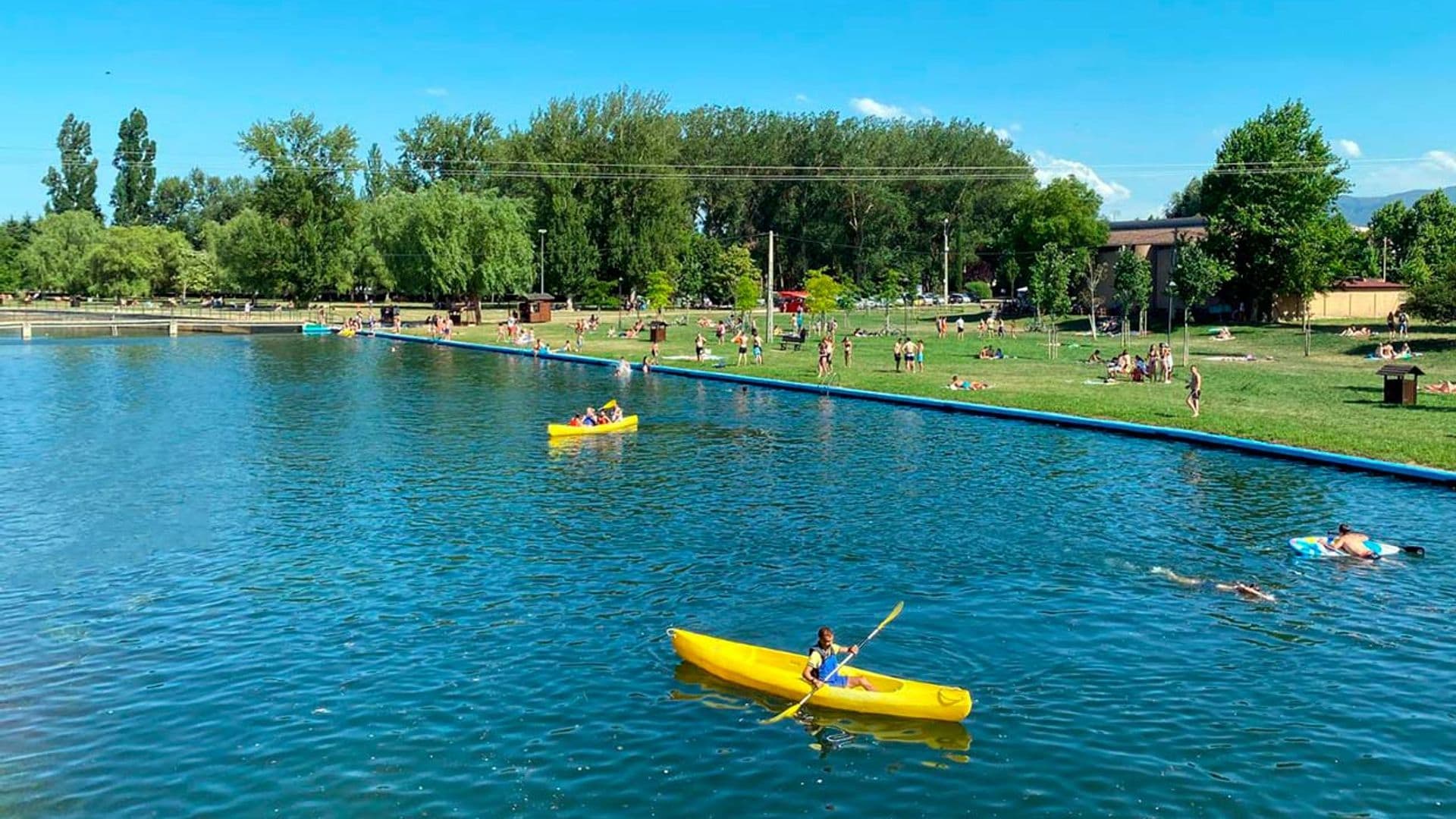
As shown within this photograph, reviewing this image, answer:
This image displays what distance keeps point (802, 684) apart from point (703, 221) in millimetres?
119050

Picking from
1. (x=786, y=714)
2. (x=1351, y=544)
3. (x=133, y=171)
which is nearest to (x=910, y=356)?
(x=1351, y=544)

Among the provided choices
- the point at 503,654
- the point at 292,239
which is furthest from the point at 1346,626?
the point at 292,239

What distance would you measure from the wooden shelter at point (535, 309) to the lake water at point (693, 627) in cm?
5692

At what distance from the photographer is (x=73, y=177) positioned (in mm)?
153375

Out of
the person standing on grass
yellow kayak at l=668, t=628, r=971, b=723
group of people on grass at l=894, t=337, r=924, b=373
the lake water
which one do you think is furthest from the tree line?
yellow kayak at l=668, t=628, r=971, b=723

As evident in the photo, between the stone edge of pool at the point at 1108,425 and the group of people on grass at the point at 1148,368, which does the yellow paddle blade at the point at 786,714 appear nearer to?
the stone edge of pool at the point at 1108,425

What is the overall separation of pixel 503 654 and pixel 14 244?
531 ft

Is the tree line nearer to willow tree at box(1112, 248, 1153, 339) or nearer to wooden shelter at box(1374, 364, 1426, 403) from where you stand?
willow tree at box(1112, 248, 1153, 339)

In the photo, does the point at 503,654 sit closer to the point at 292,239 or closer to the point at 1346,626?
the point at 1346,626

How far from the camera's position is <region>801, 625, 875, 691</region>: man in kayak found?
1451 centimetres

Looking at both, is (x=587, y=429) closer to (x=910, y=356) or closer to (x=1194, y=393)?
(x=1194, y=393)

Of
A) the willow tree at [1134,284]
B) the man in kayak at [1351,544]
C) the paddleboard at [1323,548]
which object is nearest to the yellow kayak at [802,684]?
Result: the paddleboard at [1323,548]

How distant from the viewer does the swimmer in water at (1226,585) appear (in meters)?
18.6

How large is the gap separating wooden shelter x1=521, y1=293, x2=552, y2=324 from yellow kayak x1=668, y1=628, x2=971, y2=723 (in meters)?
76.1
